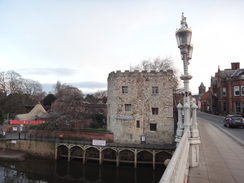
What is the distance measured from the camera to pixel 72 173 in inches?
801

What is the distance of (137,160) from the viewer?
21391 mm

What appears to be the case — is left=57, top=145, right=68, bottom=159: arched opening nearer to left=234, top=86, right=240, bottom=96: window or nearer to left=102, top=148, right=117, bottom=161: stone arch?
left=102, top=148, right=117, bottom=161: stone arch

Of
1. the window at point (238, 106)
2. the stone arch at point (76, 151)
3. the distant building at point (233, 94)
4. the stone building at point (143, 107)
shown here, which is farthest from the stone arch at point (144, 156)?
the window at point (238, 106)

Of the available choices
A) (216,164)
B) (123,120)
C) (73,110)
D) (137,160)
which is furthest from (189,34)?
(73,110)

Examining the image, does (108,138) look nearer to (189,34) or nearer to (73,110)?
(73,110)

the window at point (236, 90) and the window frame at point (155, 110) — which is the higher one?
the window at point (236, 90)

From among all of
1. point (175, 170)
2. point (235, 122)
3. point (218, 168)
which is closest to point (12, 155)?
point (218, 168)

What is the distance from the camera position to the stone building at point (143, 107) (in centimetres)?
2133

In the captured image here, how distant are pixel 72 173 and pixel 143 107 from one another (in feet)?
38.6

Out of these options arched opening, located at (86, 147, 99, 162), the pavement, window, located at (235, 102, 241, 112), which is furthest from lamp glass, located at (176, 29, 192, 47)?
window, located at (235, 102, 241, 112)

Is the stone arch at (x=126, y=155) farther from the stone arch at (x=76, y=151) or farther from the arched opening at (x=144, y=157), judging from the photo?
the stone arch at (x=76, y=151)

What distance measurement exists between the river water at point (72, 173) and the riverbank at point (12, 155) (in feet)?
2.51

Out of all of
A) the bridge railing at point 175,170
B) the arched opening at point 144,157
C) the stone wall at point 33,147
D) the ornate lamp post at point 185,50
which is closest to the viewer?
the bridge railing at point 175,170

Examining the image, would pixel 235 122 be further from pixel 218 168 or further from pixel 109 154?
pixel 109 154
